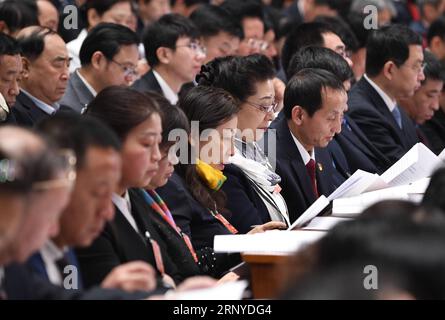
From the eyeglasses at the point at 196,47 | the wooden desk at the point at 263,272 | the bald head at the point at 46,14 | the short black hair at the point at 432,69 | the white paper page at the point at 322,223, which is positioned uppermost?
the bald head at the point at 46,14

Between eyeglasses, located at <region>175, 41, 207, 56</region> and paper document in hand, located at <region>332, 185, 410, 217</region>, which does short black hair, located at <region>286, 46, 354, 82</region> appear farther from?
paper document in hand, located at <region>332, 185, 410, 217</region>

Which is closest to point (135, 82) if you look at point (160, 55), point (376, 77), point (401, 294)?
point (160, 55)

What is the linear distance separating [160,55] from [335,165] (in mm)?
1387

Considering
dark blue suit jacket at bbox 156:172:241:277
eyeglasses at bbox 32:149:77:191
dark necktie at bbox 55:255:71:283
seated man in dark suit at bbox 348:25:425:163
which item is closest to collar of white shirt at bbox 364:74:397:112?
seated man in dark suit at bbox 348:25:425:163

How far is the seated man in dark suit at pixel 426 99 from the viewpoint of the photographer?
5.24m

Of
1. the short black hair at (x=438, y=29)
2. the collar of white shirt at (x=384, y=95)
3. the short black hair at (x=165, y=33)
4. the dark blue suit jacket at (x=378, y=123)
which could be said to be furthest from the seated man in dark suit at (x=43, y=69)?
the short black hair at (x=438, y=29)

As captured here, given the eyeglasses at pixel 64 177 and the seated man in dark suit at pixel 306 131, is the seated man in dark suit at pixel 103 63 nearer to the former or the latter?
the seated man in dark suit at pixel 306 131

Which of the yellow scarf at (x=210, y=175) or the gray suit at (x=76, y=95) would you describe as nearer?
the yellow scarf at (x=210, y=175)

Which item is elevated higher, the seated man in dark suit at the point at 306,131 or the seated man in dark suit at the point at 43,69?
the seated man in dark suit at the point at 43,69

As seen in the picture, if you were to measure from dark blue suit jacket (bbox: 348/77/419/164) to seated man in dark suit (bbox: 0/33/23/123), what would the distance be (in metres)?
1.63

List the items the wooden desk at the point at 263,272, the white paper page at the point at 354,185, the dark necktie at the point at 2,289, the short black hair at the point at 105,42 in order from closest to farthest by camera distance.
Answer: the dark necktie at the point at 2,289 → the wooden desk at the point at 263,272 → the white paper page at the point at 354,185 → the short black hair at the point at 105,42

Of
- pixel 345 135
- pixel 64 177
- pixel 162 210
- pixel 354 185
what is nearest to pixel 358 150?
pixel 345 135

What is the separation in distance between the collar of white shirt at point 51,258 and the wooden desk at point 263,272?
0.52m

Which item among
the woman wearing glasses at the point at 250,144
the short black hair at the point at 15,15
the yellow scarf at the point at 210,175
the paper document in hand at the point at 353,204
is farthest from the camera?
the short black hair at the point at 15,15
